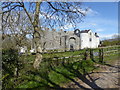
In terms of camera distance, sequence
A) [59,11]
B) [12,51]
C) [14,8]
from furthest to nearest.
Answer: [59,11] < [14,8] < [12,51]

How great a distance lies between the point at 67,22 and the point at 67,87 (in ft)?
12.7

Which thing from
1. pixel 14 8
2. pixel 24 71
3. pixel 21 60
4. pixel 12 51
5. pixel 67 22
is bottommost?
pixel 24 71

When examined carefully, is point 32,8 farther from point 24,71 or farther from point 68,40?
point 68,40

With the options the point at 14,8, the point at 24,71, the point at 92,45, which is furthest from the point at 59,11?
the point at 92,45

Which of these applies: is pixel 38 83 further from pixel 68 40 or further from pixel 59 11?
pixel 68 40

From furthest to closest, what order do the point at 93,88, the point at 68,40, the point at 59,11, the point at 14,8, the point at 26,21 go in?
the point at 68,40 < the point at 26,21 < the point at 59,11 < the point at 14,8 < the point at 93,88

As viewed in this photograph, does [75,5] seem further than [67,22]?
No

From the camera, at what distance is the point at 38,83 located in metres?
3.80

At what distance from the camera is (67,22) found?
21.5 ft

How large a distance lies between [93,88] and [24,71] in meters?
2.60

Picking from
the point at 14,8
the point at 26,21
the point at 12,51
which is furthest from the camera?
the point at 26,21

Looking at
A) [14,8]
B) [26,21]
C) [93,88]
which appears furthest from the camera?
[26,21]

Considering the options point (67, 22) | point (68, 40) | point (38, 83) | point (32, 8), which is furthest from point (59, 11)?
point (68, 40)

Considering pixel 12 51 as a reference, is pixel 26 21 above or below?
above
